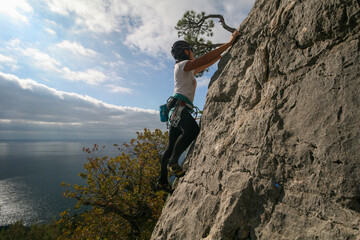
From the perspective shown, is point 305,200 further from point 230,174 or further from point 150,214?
point 150,214

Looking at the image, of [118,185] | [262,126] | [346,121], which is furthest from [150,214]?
[346,121]

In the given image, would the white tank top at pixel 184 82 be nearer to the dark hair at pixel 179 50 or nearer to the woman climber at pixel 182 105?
the woman climber at pixel 182 105

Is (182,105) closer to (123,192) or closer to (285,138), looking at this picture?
(285,138)

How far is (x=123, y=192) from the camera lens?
41.1ft

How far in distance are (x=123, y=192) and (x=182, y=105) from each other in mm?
9940

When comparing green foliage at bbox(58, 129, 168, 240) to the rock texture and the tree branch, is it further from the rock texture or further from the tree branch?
the tree branch

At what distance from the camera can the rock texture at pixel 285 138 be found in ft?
8.27

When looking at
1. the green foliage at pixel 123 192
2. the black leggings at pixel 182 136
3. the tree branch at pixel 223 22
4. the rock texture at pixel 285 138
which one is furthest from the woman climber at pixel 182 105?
the green foliage at pixel 123 192

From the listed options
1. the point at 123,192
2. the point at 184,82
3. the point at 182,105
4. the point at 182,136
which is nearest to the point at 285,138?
the point at 182,136

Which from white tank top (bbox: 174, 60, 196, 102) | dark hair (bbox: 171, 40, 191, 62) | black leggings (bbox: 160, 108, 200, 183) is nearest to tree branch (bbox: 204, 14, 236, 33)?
dark hair (bbox: 171, 40, 191, 62)

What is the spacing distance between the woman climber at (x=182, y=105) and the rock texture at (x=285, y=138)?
0.67 meters

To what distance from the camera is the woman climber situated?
5066mm

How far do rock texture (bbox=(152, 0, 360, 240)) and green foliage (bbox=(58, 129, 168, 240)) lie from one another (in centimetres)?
856

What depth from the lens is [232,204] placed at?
3402 mm
